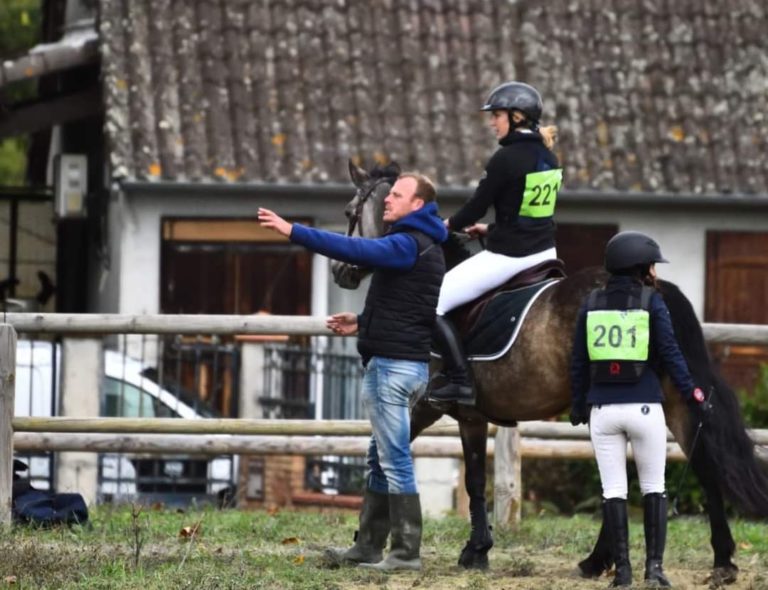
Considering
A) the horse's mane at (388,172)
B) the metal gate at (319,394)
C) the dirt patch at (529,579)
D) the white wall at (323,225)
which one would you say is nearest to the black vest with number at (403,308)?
the horse's mane at (388,172)

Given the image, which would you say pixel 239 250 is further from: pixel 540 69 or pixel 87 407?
pixel 87 407

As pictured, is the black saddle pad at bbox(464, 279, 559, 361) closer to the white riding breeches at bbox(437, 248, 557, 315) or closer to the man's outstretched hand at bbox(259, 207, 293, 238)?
the white riding breeches at bbox(437, 248, 557, 315)

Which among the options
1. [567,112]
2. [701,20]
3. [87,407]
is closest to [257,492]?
[87,407]

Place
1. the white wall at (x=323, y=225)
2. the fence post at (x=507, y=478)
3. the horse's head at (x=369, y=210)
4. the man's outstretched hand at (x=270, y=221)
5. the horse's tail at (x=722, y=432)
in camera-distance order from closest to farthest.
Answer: the man's outstretched hand at (x=270, y=221) < the horse's tail at (x=722, y=432) < the horse's head at (x=369, y=210) < the fence post at (x=507, y=478) < the white wall at (x=323, y=225)

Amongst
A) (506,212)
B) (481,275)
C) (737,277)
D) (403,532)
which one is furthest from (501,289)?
(737,277)

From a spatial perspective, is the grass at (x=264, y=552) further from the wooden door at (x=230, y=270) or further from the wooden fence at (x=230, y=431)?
the wooden door at (x=230, y=270)

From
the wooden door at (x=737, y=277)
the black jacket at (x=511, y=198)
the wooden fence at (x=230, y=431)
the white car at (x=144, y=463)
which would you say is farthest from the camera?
the wooden door at (x=737, y=277)

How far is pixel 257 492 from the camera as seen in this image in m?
14.5

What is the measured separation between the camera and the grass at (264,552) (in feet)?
28.0

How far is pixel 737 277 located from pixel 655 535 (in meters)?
11.2

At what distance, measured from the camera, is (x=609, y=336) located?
344 inches

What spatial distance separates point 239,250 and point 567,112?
3.58m

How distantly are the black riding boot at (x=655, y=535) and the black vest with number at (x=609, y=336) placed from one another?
0.60 meters

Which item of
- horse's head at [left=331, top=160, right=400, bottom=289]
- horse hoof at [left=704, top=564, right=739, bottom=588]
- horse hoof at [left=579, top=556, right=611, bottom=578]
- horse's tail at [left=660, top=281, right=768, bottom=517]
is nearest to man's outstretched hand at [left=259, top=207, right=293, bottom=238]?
horse's head at [left=331, top=160, right=400, bottom=289]
